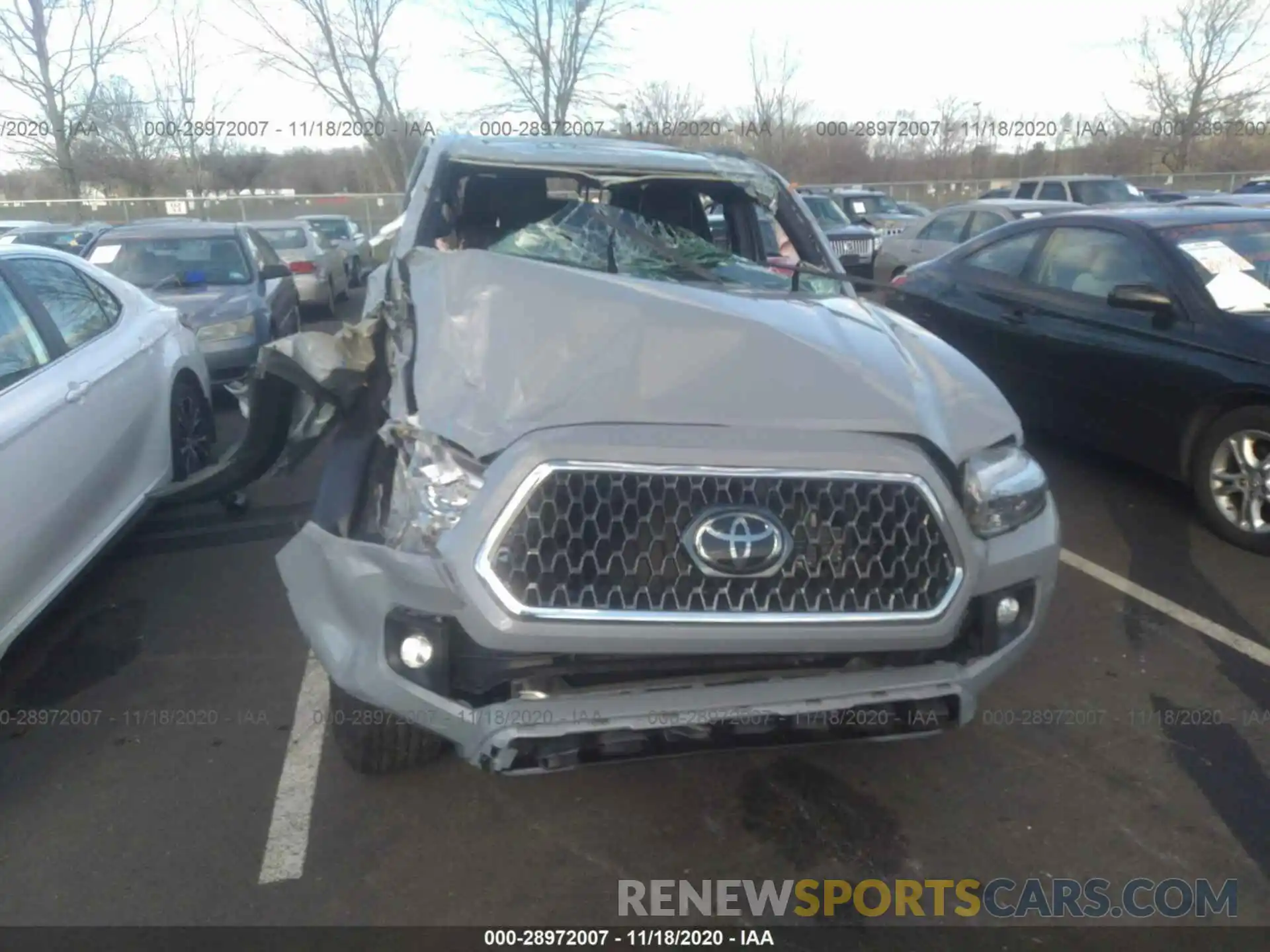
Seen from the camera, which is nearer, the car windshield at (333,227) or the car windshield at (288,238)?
the car windshield at (288,238)

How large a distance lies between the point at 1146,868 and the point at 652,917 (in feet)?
4.60

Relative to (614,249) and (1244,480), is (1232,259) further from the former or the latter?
(614,249)

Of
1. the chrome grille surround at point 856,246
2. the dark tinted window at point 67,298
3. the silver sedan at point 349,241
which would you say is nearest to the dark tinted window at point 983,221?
the chrome grille surround at point 856,246

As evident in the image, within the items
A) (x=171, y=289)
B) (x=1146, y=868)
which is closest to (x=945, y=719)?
(x=1146, y=868)

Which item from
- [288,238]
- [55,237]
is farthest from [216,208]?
[288,238]

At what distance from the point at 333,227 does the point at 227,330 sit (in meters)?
12.3

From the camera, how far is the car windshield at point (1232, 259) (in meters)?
4.97

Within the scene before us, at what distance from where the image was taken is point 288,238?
14.7 m

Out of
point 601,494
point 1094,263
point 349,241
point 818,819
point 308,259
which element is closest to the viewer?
point 601,494

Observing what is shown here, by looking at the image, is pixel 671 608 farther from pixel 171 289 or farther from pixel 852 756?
pixel 171 289

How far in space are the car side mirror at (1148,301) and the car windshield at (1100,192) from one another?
45.6 ft

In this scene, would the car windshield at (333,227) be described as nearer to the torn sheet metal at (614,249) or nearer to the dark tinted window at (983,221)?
the dark tinted window at (983,221)

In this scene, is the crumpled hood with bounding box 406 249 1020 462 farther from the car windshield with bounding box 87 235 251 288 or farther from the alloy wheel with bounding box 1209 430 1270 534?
the car windshield with bounding box 87 235 251 288

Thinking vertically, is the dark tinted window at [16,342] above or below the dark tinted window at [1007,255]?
below
